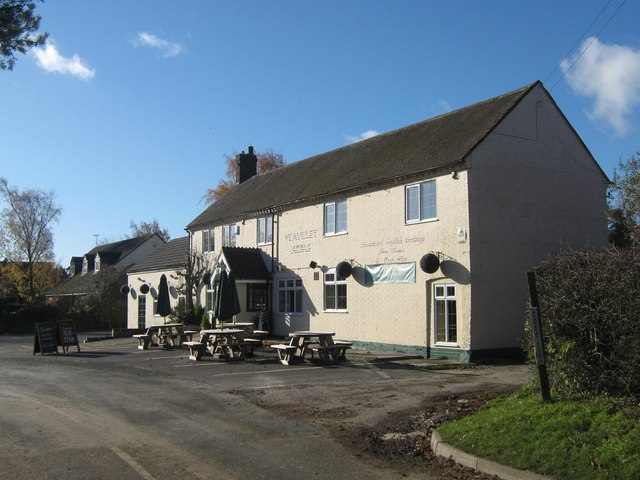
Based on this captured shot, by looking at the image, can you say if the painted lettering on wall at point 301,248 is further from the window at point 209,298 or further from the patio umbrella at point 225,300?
the window at point 209,298

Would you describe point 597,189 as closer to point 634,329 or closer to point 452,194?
point 452,194

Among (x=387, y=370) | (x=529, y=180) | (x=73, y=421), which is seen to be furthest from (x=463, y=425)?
(x=529, y=180)

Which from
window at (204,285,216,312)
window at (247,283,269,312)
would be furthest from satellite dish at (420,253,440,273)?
window at (204,285,216,312)

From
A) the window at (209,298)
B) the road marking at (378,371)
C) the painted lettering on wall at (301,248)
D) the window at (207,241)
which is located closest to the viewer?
the road marking at (378,371)

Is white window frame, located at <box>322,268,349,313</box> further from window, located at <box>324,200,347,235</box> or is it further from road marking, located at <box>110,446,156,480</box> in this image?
road marking, located at <box>110,446,156,480</box>

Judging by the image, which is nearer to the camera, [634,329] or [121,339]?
[634,329]

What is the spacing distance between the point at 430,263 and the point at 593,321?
10.8 meters

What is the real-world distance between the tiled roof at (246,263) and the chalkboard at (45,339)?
25.2ft

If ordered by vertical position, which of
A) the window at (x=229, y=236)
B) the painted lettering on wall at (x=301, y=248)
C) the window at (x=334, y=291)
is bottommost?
the window at (x=334, y=291)

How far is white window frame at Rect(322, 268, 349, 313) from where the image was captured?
79.0ft

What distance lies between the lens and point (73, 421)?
32.7 feet

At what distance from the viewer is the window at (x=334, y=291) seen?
79.3 ft

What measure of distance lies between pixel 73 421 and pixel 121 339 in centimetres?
2377

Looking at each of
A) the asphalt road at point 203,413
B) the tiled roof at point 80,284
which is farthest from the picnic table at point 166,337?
the tiled roof at point 80,284
